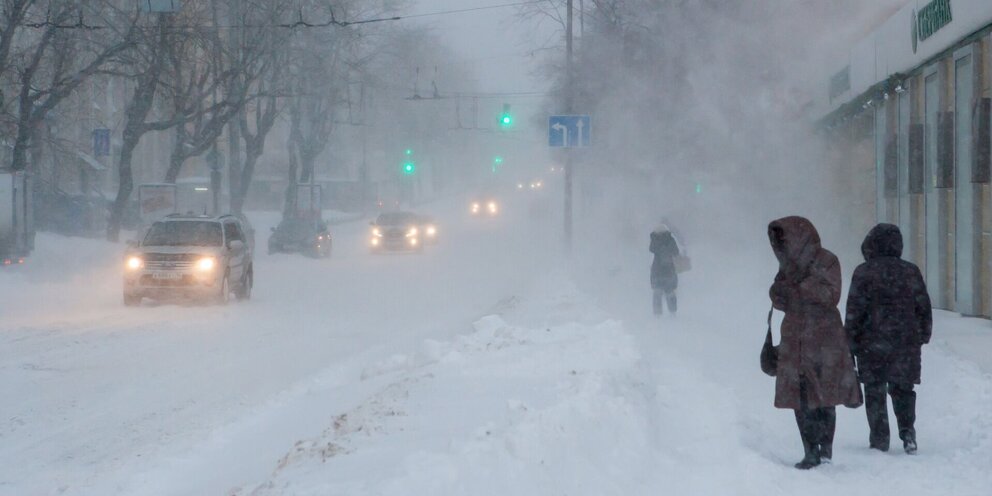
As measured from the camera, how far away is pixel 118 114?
188ft

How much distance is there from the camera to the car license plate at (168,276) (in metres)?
20.1

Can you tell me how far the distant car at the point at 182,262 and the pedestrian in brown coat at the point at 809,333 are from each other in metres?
14.7

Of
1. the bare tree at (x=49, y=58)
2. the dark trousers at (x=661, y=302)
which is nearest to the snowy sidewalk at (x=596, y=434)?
the dark trousers at (x=661, y=302)

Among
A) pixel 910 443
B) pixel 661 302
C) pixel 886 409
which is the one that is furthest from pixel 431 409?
pixel 661 302

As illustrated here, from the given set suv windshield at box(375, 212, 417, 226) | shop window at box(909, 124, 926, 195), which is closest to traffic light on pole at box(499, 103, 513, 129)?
suv windshield at box(375, 212, 417, 226)

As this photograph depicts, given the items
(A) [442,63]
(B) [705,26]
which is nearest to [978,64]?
(B) [705,26]

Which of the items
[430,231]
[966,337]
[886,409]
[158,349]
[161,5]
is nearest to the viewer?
[886,409]

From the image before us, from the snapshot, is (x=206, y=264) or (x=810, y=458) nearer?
(x=810, y=458)

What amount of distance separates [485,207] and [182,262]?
225 ft

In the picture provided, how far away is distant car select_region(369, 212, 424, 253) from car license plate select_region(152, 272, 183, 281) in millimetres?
23926

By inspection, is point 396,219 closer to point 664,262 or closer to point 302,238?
point 302,238

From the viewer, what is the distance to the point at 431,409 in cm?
843

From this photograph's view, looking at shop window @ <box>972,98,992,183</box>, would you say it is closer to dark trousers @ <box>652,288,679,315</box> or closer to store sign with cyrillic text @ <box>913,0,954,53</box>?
store sign with cyrillic text @ <box>913,0,954,53</box>

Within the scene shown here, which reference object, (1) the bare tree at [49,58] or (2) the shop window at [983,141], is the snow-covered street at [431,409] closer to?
(2) the shop window at [983,141]
